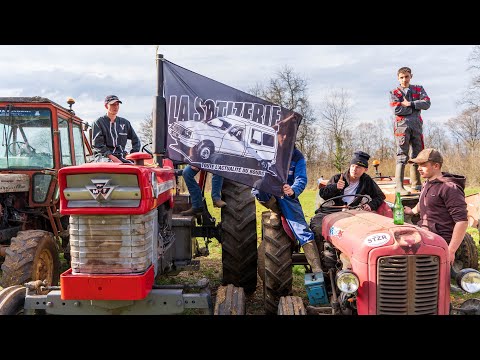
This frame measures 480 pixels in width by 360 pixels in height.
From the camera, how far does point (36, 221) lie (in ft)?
20.0

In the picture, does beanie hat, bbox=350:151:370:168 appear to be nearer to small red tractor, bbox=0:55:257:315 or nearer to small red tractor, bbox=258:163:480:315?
small red tractor, bbox=258:163:480:315

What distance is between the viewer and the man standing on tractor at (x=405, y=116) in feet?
21.5

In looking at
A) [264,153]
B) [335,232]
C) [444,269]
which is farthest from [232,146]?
[444,269]

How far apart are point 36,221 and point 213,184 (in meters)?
2.85

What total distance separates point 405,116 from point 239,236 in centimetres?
348

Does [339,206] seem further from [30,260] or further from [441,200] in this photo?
[30,260]

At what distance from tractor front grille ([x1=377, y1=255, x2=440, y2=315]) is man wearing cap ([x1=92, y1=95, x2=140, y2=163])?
3404 millimetres

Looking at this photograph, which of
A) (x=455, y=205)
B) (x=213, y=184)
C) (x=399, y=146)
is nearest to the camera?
(x=455, y=205)

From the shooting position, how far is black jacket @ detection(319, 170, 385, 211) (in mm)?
4617

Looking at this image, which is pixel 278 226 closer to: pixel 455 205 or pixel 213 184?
A: pixel 213 184

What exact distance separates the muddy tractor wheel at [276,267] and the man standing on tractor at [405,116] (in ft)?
10.4

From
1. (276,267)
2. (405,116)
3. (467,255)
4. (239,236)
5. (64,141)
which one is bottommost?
(467,255)

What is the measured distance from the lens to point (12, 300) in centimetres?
339

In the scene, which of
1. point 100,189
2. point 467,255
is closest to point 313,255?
point 100,189
